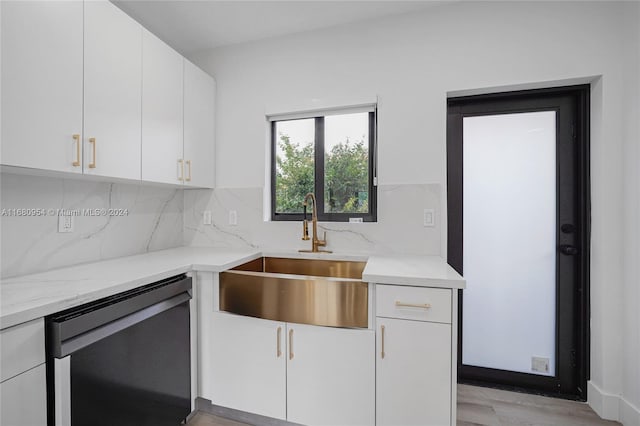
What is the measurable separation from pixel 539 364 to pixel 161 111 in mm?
2888

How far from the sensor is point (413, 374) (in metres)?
1.33

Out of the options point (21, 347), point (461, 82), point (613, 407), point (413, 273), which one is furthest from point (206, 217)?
point (613, 407)

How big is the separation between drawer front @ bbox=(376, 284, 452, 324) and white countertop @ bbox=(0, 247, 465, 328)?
0.04 meters

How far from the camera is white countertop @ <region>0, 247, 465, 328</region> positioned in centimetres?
95

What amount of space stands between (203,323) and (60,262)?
0.80m

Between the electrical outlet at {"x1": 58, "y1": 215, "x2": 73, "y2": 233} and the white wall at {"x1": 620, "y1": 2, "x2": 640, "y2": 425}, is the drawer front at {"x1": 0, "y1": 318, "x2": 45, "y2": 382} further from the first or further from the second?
the white wall at {"x1": 620, "y1": 2, "x2": 640, "y2": 425}

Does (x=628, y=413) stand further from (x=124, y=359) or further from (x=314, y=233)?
(x=124, y=359)

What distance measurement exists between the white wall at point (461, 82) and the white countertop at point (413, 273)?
415mm

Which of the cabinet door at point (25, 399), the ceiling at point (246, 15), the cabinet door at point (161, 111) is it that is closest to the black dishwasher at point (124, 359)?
the cabinet door at point (25, 399)

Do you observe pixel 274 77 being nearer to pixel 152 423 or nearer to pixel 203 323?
pixel 203 323

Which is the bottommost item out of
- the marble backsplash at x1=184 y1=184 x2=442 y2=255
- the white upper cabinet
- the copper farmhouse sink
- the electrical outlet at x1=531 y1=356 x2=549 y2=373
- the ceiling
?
the electrical outlet at x1=531 y1=356 x2=549 y2=373

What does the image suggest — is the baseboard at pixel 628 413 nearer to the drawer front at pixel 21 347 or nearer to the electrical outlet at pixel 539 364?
the electrical outlet at pixel 539 364

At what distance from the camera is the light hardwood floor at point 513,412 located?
1592 millimetres

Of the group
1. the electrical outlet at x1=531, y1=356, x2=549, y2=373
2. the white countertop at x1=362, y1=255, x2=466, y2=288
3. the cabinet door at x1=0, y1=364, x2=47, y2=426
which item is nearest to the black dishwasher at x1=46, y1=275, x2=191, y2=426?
the cabinet door at x1=0, y1=364, x2=47, y2=426
